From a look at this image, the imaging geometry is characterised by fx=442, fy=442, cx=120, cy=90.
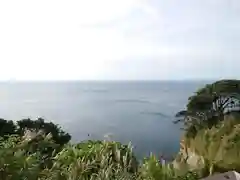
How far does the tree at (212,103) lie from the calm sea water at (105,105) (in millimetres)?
1460

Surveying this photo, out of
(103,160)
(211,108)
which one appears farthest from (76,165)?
(211,108)

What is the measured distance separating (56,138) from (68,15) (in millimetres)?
3091

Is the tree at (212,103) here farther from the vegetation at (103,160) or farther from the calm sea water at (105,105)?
the calm sea water at (105,105)

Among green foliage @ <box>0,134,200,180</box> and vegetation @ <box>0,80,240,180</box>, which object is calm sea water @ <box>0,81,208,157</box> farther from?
green foliage @ <box>0,134,200,180</box>

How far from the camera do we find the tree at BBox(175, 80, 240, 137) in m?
8.10

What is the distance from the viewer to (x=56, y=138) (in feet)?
26.6

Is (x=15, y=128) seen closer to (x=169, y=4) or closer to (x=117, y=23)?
(x=117, y=23)

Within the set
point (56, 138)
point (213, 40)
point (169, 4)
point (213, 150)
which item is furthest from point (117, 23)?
point (213, 150)

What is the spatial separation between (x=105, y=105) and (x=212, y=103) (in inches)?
217

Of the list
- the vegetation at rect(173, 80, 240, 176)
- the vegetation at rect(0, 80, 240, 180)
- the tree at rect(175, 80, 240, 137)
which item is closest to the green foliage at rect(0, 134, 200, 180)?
the vegetation at rect(0, 80, 240, 180)

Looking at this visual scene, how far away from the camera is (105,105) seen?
13273 millimetres

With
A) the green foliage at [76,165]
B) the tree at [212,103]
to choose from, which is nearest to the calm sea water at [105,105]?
the tree at [212,103]

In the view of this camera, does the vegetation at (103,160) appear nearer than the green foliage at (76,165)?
No

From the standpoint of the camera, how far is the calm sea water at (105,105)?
1082 centimetres
